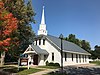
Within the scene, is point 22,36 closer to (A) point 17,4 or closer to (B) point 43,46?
(B) point 43,46

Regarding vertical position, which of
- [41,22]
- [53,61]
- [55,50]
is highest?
[41,22]

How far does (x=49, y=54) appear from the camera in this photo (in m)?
36.9

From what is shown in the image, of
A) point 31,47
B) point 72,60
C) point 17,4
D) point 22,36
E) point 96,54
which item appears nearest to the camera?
point 17,4

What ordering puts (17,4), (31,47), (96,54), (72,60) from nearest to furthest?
(17,4) → (31,47) → (72,60) → (96,54)

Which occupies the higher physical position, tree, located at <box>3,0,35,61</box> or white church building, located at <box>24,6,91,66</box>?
tree, located at <box>3,0,35,61</box>

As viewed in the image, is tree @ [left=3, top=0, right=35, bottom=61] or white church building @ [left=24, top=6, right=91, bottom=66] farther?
white church building @ [left=24, top=6, right=91, bottom=66]

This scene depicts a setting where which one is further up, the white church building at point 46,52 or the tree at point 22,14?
the tree at point 22,14

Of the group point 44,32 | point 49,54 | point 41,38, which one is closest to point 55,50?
point 49,54

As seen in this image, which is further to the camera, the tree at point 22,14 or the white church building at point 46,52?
the white church building at point 46,52

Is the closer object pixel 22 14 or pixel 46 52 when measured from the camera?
pixel 22 14

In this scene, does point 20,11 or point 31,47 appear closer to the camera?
point 20,11

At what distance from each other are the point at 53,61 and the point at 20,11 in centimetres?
1255

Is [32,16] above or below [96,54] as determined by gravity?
above

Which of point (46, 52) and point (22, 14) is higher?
point (22, 14)
